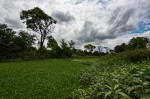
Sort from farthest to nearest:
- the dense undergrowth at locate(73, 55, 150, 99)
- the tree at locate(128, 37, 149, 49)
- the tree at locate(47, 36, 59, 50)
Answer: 1. the tree at locate(128, 37, 149, 49)
2. the tree at locate(47, 36, 59, 50)
3. the dense undergrowth at locate(73, 55, 150, 99)

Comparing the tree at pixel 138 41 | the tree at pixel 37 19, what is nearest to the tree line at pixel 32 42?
the tree at pixel 37 19

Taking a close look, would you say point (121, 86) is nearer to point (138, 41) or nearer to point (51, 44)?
point (51, 44)

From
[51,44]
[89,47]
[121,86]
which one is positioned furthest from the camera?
[89,47]

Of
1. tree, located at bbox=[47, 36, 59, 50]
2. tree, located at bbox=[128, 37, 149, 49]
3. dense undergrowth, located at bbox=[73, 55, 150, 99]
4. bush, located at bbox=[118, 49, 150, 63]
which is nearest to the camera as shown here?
dense undergrowth, located at bbox=[73, 55, 150, 99]

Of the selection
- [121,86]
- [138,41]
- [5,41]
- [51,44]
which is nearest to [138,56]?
[121,86]

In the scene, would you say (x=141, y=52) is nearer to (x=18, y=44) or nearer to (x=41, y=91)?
(x=41, y=91)

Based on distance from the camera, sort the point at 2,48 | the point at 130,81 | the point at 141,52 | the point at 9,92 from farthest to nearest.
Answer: the point at 2,48
the point at 141,52
the point at 9,92
the point at 130,81

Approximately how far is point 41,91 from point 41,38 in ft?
164

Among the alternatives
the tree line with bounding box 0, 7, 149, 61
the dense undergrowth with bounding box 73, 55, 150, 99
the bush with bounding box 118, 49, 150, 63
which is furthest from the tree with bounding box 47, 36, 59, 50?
the dense undergrowth with bounding box 73, 55, 150, 99

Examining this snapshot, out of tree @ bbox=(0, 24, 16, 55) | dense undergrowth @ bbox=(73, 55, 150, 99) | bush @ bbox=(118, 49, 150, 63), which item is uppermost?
tree @ bbox=(0, 24, 16, 55)

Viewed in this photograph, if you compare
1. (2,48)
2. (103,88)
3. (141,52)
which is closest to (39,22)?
(2,48)

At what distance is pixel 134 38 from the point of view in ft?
311

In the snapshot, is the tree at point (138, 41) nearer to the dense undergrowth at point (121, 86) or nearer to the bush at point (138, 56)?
the bush at point (138, 56)

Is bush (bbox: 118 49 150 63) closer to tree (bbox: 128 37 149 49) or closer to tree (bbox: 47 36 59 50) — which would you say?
tree (bbox: 47 36 59 50)
